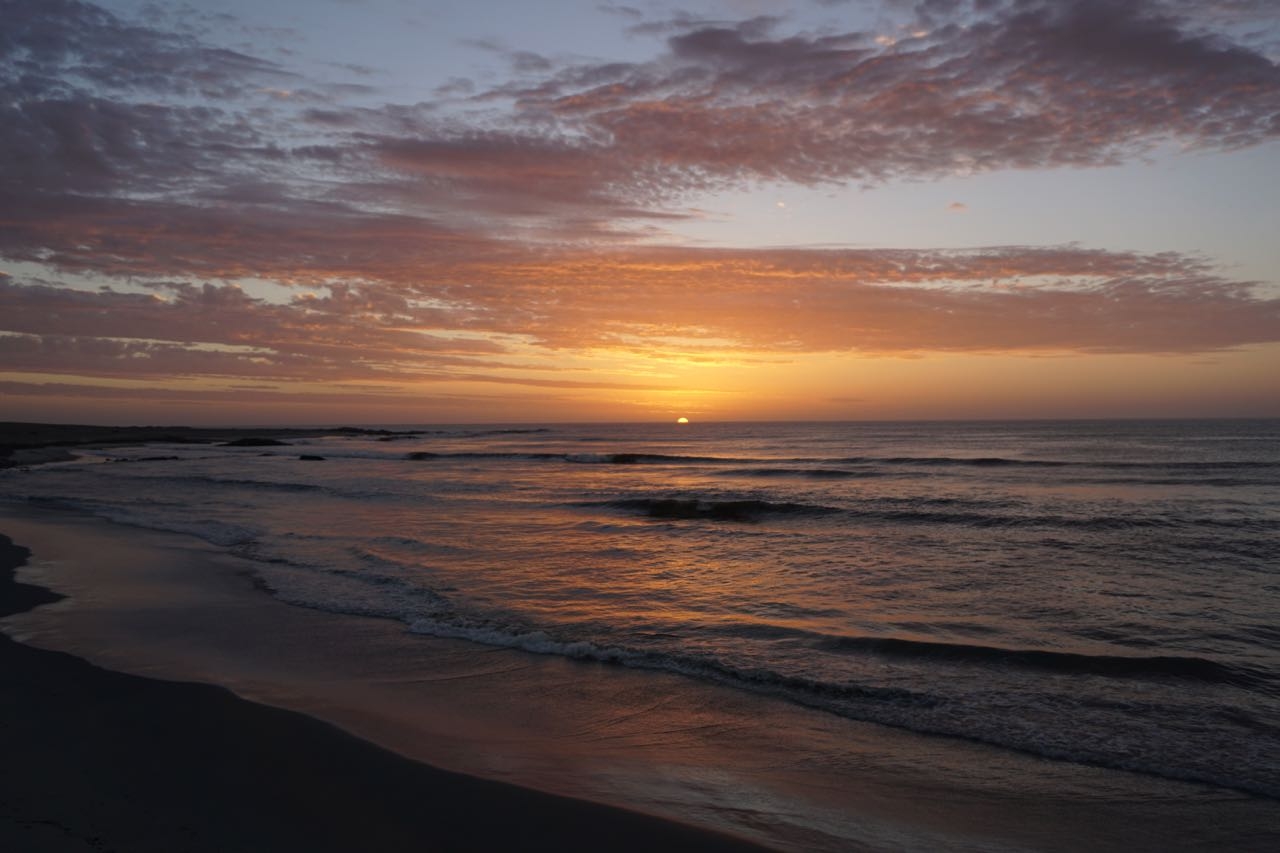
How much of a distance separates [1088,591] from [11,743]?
47.1 feet

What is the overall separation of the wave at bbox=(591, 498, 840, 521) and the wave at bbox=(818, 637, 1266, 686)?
564 inches

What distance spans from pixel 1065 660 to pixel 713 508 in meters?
17.7

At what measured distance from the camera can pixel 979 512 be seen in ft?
76.1

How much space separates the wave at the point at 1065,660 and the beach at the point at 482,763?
149 millimetres

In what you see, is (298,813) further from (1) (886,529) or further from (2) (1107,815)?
(1) (886,529)

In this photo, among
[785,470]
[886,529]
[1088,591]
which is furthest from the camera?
[785,470]

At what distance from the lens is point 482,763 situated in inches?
243

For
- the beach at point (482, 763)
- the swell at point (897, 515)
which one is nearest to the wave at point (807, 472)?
the swell at point (897, 515)

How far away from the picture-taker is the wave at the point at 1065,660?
28.2 ft

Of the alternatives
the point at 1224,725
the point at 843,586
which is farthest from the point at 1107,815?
the point at 843,586

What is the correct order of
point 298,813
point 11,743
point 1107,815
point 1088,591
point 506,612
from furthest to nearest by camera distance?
point 1088,591
point 506,612
point 11,743
point 1107,815
point 298,813

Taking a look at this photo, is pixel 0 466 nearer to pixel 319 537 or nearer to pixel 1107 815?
pixel 319 537

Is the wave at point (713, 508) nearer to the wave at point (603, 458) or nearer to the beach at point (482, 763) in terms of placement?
the beach at point (482, 763)

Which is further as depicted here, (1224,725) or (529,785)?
(1224,725)
